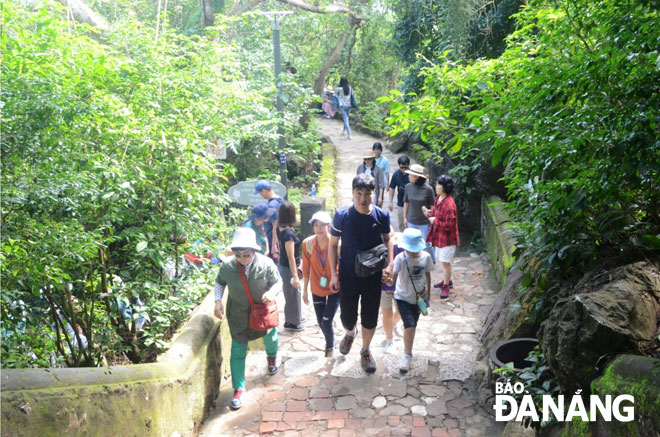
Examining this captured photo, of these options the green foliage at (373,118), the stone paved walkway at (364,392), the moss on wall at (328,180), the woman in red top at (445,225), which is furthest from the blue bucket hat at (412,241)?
the green foliage at (373,118)

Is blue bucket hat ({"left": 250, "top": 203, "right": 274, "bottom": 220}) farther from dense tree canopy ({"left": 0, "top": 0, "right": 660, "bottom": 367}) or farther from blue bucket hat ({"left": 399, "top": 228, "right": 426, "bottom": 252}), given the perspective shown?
blue bucket hat ({"left": 399, "top": 228, "right": 426, "bottom": 252})

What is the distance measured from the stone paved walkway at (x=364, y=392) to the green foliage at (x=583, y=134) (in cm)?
128

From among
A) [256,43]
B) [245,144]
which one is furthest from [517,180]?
[256,43]

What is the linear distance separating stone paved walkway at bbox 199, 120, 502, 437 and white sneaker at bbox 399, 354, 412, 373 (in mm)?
69

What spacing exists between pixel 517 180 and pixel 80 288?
386cm

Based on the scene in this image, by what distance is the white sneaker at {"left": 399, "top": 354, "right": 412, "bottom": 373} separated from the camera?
6188 mm

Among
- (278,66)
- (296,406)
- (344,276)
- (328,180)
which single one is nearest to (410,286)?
(344,276)

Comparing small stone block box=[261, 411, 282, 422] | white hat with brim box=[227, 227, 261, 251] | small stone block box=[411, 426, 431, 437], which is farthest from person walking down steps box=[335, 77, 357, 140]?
small stone block box=[411, 426, 431, 437]

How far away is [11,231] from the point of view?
165 inches

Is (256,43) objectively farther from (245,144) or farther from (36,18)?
(36,18)

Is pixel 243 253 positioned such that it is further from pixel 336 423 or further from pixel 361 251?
pixel 336 423

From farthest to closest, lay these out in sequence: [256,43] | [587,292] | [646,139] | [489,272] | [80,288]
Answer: [256,43] → [489,272] → [80,288] → [587,292] → [646,139]

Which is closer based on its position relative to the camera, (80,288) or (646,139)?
(646,139)

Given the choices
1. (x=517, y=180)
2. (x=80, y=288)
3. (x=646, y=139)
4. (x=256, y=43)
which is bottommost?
(x=80, y=288)
